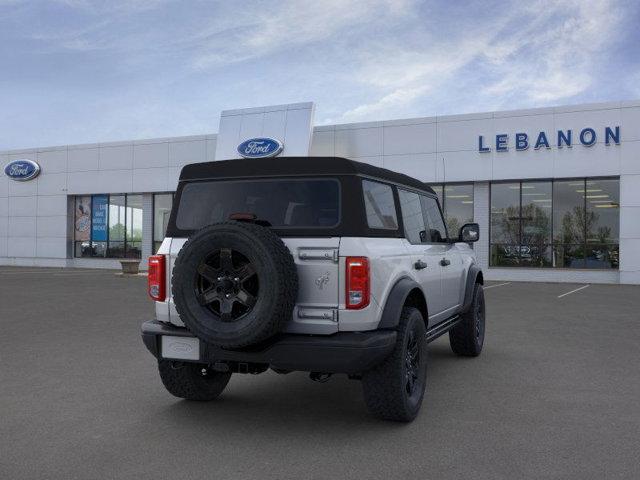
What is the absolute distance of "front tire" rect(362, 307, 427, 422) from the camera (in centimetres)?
441

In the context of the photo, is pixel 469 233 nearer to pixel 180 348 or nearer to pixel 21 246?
→ pixel 180 348

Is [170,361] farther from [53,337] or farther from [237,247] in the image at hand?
[53,337]

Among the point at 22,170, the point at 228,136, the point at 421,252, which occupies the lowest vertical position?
the point at 421,252

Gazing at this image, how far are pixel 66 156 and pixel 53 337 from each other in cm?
2494

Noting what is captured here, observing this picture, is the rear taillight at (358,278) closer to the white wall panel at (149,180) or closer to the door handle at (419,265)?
the door handle at (419,265)

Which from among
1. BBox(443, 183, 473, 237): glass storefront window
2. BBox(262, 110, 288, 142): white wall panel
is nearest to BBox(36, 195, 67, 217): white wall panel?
BBox(262, 110, 288, 142): white wall panel

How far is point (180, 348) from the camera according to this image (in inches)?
177

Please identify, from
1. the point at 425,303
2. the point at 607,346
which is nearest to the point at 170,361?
the point at 425,303

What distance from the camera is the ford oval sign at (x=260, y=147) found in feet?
82.9

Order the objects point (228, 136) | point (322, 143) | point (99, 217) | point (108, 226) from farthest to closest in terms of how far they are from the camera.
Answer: point (99, 217), point (108, 226), point (228, 136), point (322, 143)

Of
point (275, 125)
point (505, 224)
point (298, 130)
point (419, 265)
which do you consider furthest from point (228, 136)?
point (419, 265)

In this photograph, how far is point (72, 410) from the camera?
5.00 metres

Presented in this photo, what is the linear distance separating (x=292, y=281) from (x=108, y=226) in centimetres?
2842

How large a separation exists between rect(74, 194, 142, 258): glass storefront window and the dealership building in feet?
0.76
